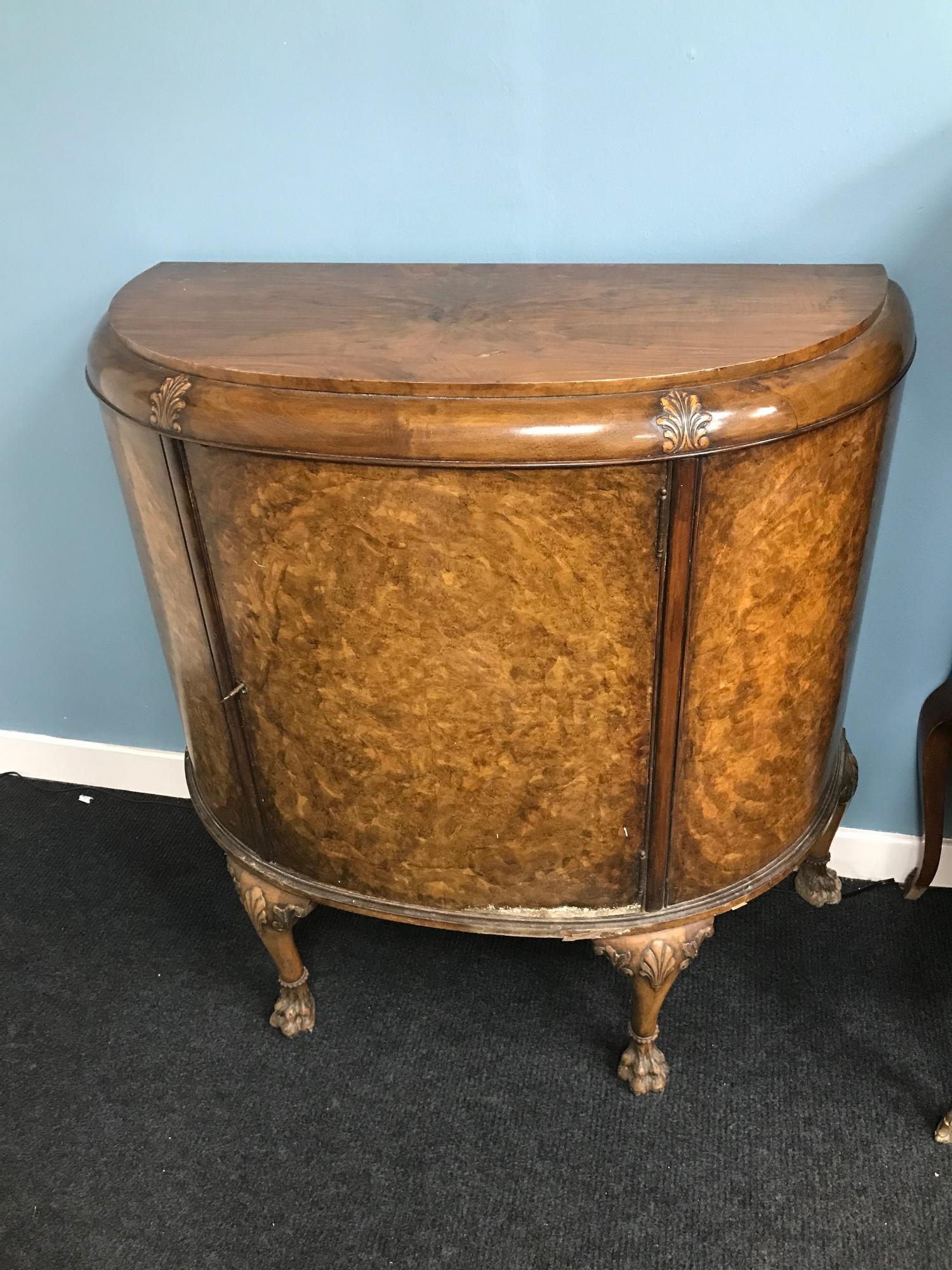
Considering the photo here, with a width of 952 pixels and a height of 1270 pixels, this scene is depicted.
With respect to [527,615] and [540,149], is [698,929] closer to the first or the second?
[527,615]

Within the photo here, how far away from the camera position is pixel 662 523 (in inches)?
41.3

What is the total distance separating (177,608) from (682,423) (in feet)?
2.20

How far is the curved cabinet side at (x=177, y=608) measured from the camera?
1.21 m

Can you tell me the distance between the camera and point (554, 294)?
1244 mm

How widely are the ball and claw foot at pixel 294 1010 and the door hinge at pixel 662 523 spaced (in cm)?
95

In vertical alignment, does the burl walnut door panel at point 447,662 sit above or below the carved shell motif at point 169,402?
below

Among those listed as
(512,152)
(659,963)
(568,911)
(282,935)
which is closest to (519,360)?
(512,152)

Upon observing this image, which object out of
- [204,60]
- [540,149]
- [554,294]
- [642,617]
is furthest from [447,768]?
[204,60]

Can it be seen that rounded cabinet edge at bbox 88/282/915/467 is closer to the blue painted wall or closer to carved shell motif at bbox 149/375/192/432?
carved shell motif at bbox 149/375/192/432

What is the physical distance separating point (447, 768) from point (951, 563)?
2.72ft

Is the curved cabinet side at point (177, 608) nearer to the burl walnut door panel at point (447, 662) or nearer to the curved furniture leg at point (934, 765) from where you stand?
the burl walnut door panel at point (447, 662)

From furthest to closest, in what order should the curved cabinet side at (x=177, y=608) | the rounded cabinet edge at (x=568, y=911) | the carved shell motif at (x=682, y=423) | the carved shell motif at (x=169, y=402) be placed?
the rounded cabinet edge at (x=568, y=911), the curved cabinet side at (x=177, y=608), the carved shell motif at (x=169, y=402), the carved shell motif at (x=682, y=423)

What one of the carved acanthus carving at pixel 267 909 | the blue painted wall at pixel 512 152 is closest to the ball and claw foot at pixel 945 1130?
the blue painted wall at pixel 512 152

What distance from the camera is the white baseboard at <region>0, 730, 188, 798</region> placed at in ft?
6.97
